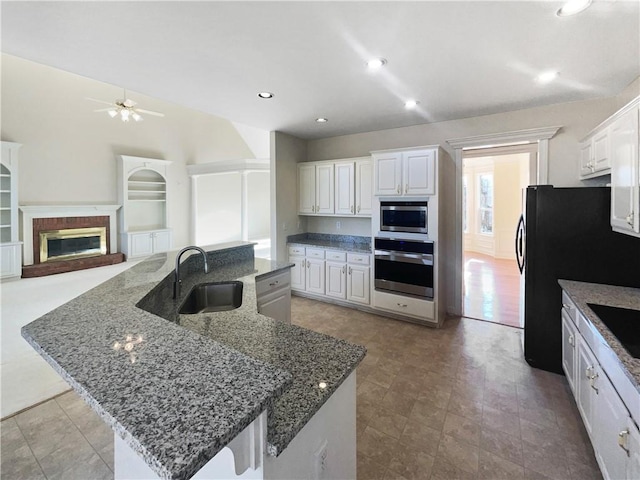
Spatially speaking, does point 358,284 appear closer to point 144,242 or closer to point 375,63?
point 375,63

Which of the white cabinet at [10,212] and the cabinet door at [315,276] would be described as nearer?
the cabinet door at [315,276]

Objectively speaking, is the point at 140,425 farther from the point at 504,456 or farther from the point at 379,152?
the point at 379,152

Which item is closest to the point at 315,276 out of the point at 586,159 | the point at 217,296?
the point at 217,296

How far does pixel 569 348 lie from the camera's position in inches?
91.4

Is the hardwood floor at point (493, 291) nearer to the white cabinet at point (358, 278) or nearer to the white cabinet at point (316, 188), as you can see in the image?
the white cabinet at point (358, 278)

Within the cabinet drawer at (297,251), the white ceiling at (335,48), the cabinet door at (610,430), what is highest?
the white ceiling at (335,48)

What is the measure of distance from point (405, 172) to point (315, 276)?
205 centimetres

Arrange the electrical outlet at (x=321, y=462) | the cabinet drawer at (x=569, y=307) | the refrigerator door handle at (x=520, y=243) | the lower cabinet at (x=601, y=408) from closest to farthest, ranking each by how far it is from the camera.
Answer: the electrical outlet at (x=321, y=462)
the lower cabinet at (x=601, y=408)
the cabinet drawer at (x=569, y=307)
the refrigerator door handle at (x=520, y=243)

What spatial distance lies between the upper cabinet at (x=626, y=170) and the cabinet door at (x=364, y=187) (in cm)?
255

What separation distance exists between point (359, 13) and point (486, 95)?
1.98m

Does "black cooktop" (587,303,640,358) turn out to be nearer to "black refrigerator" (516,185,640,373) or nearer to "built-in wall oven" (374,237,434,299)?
"black refrigerator" (516,185,640,373)

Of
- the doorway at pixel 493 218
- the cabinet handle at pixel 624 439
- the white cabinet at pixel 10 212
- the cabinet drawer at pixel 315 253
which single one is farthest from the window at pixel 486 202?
the white cabinet at pixel 10 212

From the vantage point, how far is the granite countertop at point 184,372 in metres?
0.57

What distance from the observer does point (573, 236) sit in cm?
253
